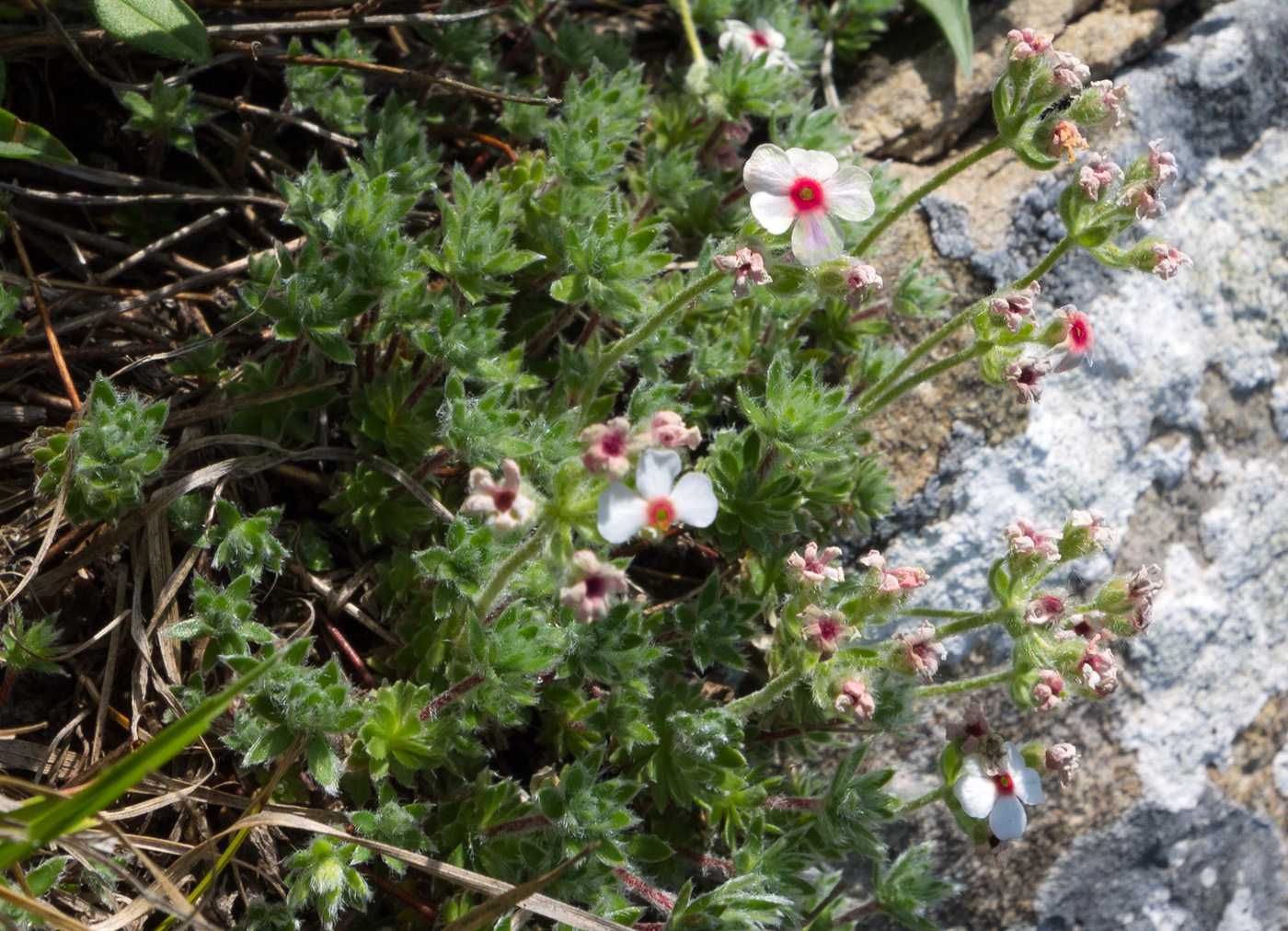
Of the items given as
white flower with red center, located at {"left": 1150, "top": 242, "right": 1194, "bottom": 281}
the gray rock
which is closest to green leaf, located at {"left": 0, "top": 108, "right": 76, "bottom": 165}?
white flower with red center, located at {"left": 1150, "top": 242, "right": 1194, "bottom": 281}

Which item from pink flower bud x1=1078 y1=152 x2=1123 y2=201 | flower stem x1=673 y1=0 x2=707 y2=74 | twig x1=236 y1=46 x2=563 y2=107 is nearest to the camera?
pink flower bud x1=1078 y1=152 x2=1123 y2=201

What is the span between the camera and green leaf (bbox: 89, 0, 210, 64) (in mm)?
3469

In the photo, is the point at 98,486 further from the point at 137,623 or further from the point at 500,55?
the point at 500,55

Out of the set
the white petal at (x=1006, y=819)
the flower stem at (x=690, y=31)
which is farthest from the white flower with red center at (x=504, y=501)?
the flower stem at (x=690, y=31)

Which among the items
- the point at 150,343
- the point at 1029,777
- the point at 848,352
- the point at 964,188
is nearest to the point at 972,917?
the point at 1029,777

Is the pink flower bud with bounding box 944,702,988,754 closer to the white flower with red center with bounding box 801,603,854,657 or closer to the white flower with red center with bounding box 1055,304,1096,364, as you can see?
the white flower with red center with bounding box 801,603,854,657

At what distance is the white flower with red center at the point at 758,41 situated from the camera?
459 cm

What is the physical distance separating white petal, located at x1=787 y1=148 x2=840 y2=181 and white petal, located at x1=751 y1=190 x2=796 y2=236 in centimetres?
10

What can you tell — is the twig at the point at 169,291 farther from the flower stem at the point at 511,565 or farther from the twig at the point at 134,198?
the flower stem at the point at 511,565

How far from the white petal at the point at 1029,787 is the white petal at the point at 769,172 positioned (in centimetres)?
207

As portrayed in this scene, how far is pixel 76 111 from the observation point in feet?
13.8

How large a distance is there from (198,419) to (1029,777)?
→ 3178 mm

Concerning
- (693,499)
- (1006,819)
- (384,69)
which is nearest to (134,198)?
(384,69)

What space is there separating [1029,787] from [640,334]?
1.99 meters
